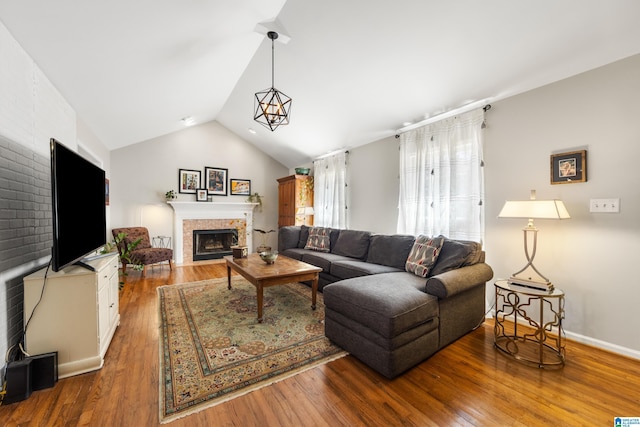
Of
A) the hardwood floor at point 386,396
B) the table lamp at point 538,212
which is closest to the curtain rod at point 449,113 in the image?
the table lamp at point 538,212

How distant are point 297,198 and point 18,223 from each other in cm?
439

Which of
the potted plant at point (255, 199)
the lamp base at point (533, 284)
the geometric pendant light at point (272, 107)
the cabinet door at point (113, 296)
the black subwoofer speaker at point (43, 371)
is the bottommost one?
the black subwoofer speaker at point (43, 371)

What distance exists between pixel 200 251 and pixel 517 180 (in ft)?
19.5

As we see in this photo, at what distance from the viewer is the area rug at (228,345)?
1.72 metres

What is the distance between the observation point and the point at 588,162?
2330mm

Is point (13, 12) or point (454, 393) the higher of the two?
point (13, 12)

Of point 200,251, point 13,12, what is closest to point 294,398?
point 13,12

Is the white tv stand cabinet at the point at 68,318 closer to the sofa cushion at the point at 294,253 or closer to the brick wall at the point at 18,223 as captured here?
the brick wall at the point at 18,223

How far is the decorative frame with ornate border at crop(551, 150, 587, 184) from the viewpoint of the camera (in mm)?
2332

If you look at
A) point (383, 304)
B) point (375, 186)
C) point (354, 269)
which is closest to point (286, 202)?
point (375, 186)

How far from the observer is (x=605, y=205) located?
7.33ft

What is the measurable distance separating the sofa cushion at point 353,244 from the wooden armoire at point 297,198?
67.0 inches

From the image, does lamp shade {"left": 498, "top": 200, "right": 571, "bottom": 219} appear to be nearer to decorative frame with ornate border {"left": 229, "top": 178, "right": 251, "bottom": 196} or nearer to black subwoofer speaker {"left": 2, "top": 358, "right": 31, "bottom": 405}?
black subwoofer speaker {"left": 2, "top": 358, "right": 31, "bottom": 405}

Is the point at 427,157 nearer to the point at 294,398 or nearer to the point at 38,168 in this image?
the point at 294,398
